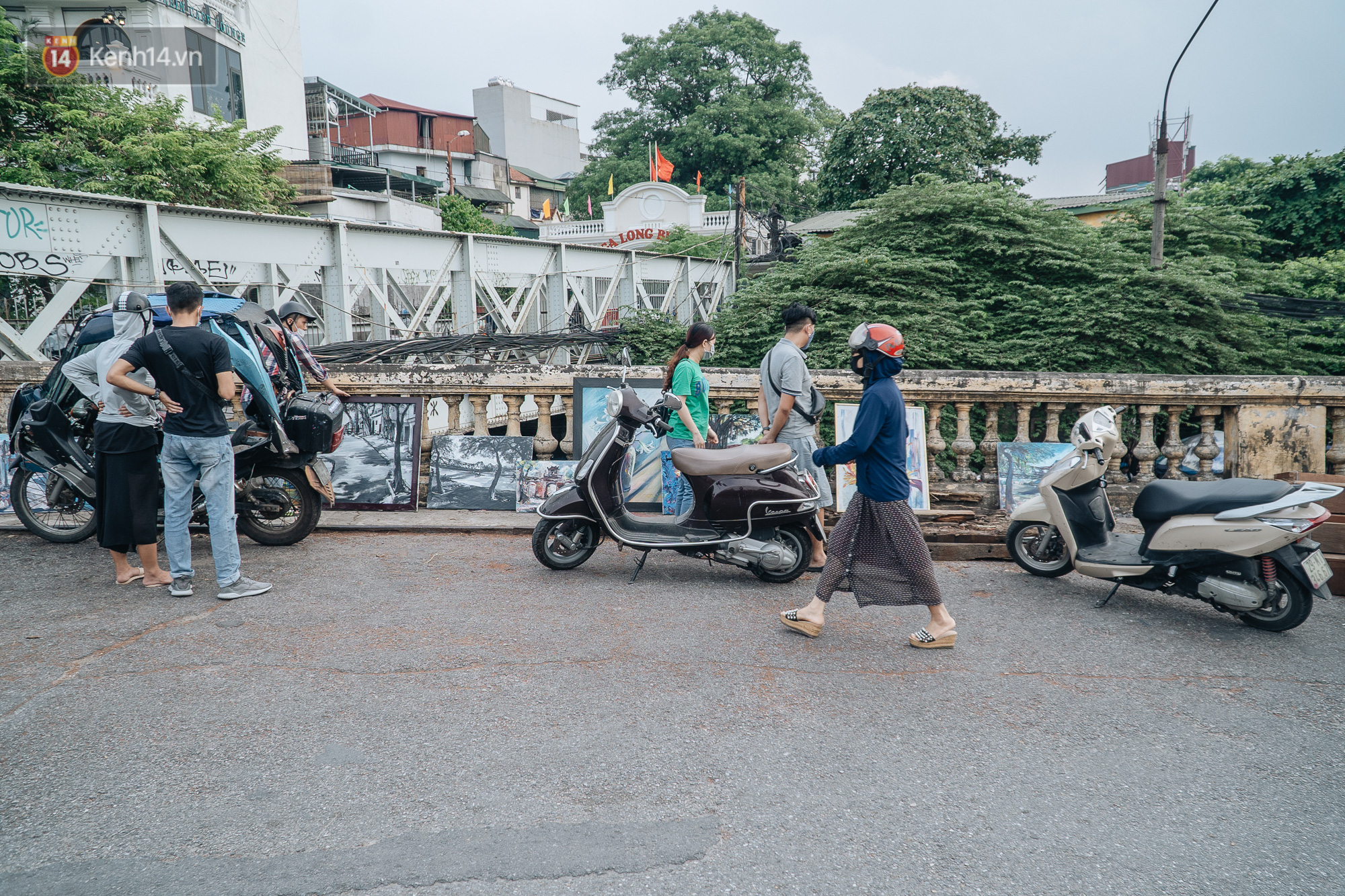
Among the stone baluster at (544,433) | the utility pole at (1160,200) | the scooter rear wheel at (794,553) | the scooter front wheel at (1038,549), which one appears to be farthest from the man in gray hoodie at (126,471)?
the utility pole at (1160,200)

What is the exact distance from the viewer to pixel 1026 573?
5723 millimetres

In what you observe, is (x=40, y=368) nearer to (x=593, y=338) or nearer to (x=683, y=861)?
(x=683, y=861)

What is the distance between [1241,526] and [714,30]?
5388 cm

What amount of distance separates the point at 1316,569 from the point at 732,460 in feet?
10.7

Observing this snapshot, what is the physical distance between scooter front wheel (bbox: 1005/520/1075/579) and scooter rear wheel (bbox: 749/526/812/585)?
57.6 inches

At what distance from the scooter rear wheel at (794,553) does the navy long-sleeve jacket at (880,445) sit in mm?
1149

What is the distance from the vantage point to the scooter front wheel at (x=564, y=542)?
5.64m

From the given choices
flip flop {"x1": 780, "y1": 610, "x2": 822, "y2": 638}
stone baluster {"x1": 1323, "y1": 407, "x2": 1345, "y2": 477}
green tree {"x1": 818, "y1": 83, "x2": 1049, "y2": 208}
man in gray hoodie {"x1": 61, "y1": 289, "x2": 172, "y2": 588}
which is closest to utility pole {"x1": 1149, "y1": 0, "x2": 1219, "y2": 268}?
stone baluster {"x1": 1323, "y1": 407, "x2": 1345, "y2": 477}

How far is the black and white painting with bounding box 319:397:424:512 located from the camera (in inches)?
282

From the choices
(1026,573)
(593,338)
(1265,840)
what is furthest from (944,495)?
(593,338)

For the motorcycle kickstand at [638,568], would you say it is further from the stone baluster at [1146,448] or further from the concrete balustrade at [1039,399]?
the stone baluster at [1146,448]

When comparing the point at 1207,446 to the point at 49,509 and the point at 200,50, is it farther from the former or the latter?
the point at 200,50

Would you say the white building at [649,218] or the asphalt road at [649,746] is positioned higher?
the white building at [649,218]

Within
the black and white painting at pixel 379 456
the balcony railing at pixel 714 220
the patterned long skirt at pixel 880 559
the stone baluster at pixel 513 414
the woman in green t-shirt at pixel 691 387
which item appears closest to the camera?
the patterned long skirt at pixel 880 559
